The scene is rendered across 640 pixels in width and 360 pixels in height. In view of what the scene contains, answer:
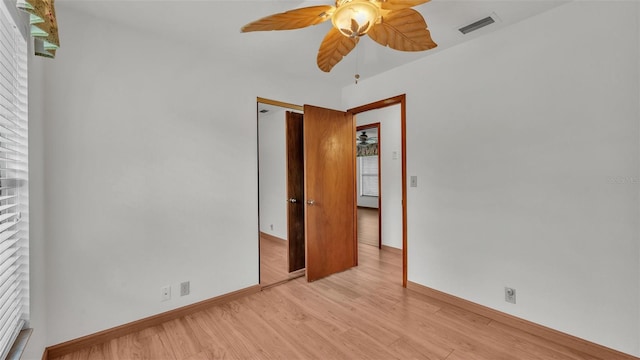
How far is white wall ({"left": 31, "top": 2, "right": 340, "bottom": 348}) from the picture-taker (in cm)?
192

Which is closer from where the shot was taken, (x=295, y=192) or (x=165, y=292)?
(x=165, y=292)

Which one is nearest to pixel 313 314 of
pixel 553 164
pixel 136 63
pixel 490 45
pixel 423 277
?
pixel 423 277

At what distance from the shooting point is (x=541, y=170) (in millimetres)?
2105

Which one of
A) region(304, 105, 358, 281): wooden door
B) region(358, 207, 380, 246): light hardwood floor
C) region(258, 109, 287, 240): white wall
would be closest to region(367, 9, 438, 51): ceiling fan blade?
region(304, 105, 358, 281): wooden door

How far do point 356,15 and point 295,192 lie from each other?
2449mm

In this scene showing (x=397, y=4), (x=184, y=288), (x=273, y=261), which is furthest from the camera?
(x=273, y=261)

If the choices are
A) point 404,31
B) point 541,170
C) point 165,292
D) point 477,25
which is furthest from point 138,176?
point 541,170

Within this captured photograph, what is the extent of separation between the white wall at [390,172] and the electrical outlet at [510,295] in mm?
1965

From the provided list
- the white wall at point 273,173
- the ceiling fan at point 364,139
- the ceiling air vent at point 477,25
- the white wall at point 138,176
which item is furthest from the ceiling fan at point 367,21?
the ceiling fan at point 364,139

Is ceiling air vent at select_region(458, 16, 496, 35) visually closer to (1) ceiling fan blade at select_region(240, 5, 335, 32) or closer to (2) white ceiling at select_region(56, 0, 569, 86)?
(2) white ceiling at select_region(56, 0, 569, 86)

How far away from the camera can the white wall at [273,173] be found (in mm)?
4664

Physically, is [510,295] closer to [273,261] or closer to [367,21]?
[367,21]

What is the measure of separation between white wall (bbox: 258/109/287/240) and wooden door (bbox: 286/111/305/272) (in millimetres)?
1022

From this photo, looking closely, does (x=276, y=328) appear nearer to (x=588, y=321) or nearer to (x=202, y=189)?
(x=202, y=189)
